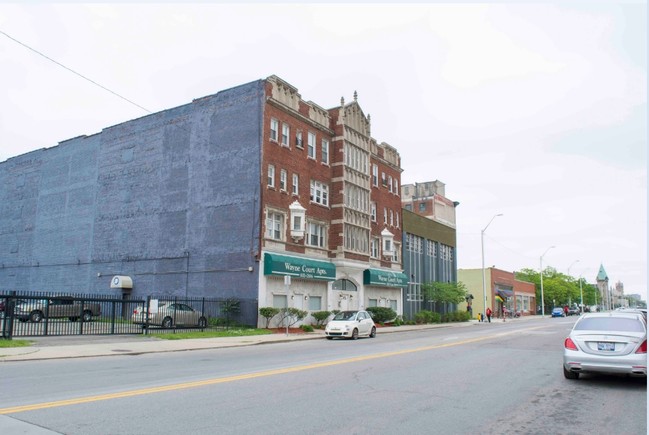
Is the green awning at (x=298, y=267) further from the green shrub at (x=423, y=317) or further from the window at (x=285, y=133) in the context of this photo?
the green shrub at (x=423, y=317)

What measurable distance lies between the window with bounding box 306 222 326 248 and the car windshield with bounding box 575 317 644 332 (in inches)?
972

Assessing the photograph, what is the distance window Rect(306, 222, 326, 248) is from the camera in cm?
3641

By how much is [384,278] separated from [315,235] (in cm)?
897

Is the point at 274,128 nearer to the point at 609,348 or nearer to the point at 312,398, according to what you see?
the point at 609,348

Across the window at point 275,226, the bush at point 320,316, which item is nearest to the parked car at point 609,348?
the window at point 275,226

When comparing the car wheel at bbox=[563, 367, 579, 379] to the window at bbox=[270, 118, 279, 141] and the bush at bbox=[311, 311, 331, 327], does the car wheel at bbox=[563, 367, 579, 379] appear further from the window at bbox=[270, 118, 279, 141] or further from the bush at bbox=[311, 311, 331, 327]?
the window at bbox=[270, 118, 279, 141]

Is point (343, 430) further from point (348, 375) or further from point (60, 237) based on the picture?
A: point (60, 237)

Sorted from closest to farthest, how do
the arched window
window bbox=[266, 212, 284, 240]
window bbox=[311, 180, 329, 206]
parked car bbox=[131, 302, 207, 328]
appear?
parked car bbox=[131, 302, 207, 328] → window bbox=[266, 212, 284, 240] → window bbox=[311, 180, 329, 206] → the arched window

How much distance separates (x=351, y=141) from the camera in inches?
1596

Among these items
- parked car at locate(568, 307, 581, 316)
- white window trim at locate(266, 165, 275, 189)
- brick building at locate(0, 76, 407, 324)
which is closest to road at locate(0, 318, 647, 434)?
brick building at locate(0, 76, 407, 324)

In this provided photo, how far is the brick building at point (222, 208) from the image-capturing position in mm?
32844

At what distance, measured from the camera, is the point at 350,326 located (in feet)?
88.3

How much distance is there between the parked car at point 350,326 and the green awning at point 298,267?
5.33m

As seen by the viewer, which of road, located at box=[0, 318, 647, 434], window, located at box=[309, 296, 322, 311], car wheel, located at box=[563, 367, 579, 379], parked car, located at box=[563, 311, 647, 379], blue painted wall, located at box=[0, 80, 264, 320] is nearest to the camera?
road, located at box=[0, 318, 647, 434]
